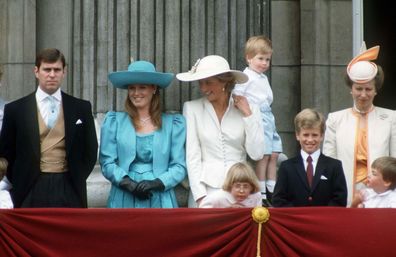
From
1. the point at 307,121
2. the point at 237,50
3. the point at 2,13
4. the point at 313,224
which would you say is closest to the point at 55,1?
the point at 2,13

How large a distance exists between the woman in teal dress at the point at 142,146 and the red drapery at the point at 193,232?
0.70m

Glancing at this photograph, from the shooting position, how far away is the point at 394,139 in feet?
32.9

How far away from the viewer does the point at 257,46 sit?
10312 millimetres

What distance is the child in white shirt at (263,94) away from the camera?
10.3 m

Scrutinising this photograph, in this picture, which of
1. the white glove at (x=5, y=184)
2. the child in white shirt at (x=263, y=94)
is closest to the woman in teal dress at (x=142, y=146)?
the white glove at (x=5, y=184)

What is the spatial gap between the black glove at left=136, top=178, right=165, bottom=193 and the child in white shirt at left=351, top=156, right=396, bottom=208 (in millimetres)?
1485

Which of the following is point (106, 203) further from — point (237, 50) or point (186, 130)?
point (237, 50)

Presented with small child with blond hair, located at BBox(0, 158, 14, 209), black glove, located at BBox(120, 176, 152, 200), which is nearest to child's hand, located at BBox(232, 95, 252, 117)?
black glove, located at BBox(120, 176, 152, 200)

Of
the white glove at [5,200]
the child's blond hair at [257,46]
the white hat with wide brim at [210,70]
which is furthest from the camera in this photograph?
the child's blond hair at [257,46]

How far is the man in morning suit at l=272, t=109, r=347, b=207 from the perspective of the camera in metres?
9.48

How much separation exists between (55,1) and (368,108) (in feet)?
8.45

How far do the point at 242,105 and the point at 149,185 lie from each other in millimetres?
996

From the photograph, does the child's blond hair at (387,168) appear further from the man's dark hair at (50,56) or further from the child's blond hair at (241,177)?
the man's dark hair at (50,56)

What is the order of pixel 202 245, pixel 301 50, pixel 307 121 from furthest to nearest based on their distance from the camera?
pixel 301 50 < pixel 307 121 < pixel 202 245
